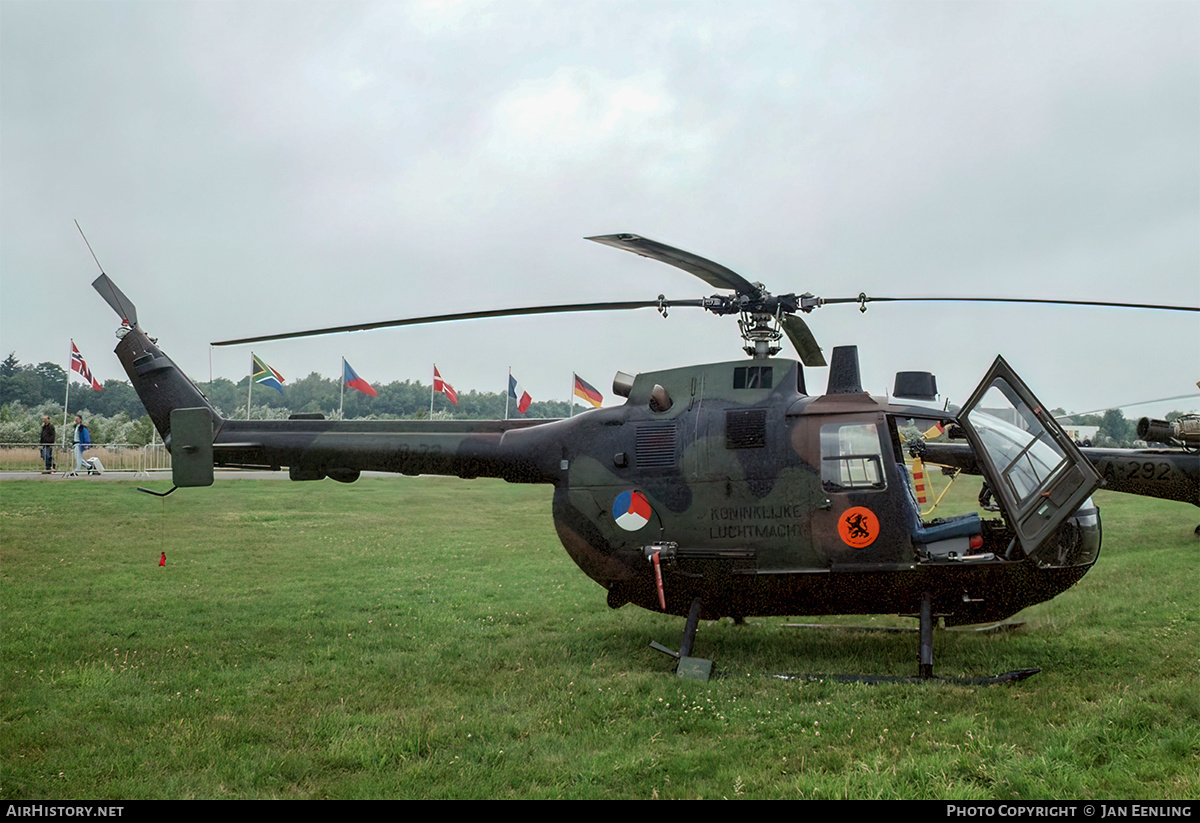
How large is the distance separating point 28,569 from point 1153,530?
66.6 ft

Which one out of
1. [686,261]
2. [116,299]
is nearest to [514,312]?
[686,261]

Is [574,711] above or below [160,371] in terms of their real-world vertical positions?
below

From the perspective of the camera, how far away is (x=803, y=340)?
8.05 m

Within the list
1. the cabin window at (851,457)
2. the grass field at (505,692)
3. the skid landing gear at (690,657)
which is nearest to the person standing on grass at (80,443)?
the grass field at (505,692)

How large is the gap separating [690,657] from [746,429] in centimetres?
219

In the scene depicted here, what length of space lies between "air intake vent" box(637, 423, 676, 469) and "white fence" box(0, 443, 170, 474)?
1297 centimetres

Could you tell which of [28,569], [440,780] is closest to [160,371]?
[28,569]

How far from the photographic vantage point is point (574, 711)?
20.5ft

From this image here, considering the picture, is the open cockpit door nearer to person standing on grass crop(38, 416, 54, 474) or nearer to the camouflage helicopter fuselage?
the camouflage helicopter fuselage

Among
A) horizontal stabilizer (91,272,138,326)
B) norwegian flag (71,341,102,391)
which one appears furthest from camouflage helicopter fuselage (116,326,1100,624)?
norwegian flag (71,341,102,391)

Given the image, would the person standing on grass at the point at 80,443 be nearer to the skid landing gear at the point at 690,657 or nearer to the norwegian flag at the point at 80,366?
the norwegian flag at the point at 80,366
